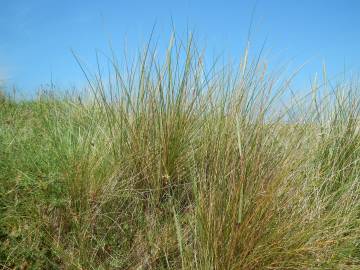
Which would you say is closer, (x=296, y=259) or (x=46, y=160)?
(x=296, y=259)

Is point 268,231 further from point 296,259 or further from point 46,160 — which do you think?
point 46,160

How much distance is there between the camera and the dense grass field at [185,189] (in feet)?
5.87

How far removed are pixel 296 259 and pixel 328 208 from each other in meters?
0.60

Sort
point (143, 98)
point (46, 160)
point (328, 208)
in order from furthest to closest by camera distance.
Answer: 1. point (143, 98)
2. point (46, 160)
3. point (328, 208)

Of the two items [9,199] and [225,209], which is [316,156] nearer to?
[225,209]

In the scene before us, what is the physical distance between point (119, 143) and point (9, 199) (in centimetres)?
70

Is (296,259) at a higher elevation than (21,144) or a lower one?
lower

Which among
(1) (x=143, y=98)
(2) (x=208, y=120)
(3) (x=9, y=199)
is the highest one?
(1) (x=143, y=98)

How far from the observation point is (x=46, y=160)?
2508 mm

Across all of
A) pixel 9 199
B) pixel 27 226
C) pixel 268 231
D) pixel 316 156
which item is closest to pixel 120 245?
pixel 27 226

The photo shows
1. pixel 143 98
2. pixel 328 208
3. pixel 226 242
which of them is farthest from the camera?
pixel 143 98

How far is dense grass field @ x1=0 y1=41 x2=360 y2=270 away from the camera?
1.79 metres

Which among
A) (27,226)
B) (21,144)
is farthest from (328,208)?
(21,144)

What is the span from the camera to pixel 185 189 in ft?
7.89
